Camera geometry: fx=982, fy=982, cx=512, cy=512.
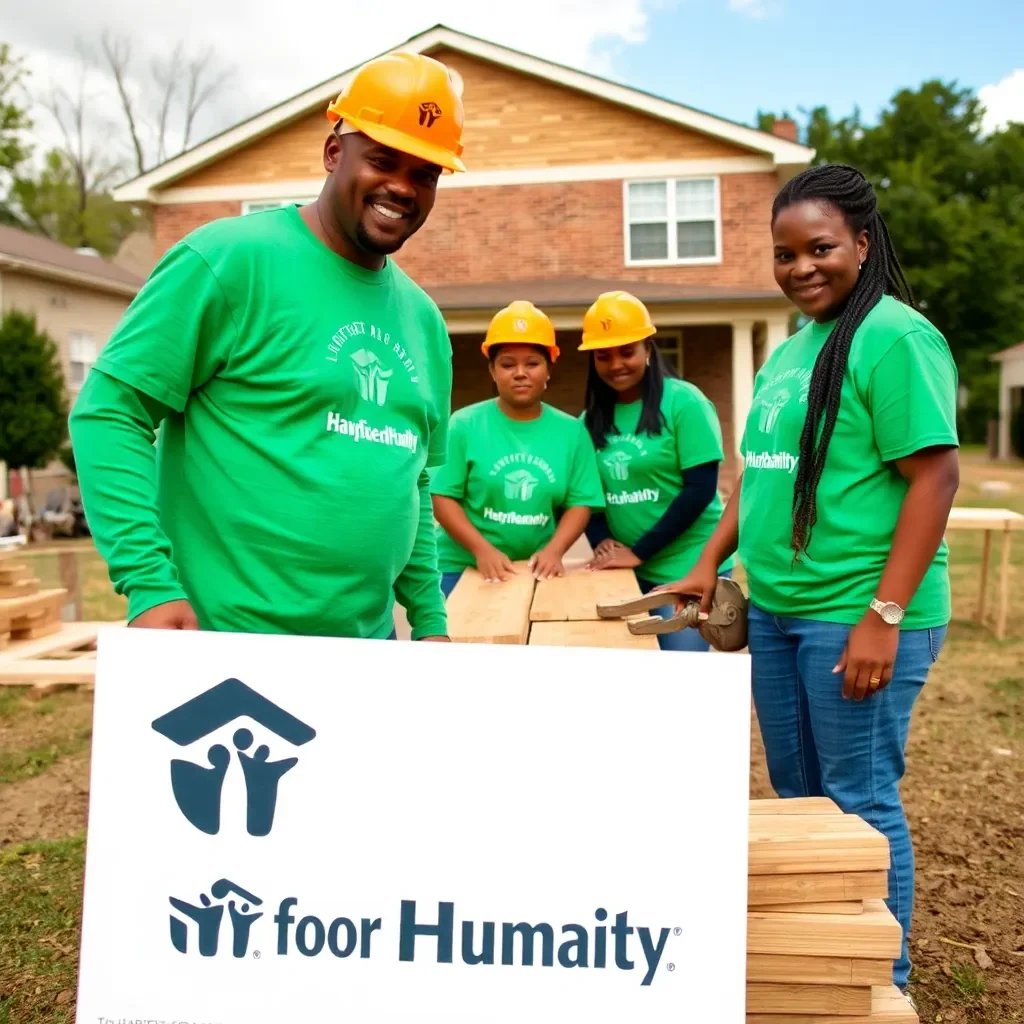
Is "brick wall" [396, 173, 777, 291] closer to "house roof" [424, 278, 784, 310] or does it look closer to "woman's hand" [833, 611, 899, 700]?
"house roof" [424, 278, 784, 310]

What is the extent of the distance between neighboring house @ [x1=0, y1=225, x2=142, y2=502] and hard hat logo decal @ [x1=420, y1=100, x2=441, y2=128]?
2075 cm

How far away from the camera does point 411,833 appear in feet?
5.42

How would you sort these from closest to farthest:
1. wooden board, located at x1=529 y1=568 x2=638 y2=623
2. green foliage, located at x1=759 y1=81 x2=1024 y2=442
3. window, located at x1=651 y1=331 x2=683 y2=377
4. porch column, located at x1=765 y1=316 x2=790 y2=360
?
wooden board, located at x1=529 y1=568 x2=638 y2=623
porch column, located at x1=765 y1=316 x2=790 y2=360
window, located at x1=651 y1=331 x2=683 y2=377
green foliage, located at x1=759 y1=81 x2=1024 y2=442

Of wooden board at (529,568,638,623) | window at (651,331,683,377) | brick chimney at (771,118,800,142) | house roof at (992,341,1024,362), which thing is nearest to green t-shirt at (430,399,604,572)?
wooden board at (529,568,638,623)

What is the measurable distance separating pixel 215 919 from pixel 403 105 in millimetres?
1545

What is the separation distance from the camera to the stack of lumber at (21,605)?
7023 millimetres

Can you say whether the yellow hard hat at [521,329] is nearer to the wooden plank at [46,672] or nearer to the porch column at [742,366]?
the wooden plank at [46,672]

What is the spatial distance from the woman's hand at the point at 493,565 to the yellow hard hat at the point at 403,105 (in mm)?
2173

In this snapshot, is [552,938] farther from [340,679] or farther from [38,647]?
[38,647]

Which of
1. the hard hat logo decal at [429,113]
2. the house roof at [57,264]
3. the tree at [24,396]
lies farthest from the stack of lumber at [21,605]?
the house roof at [57,264]

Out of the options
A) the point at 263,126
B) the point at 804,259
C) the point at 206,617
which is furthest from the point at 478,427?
the point at 263,126

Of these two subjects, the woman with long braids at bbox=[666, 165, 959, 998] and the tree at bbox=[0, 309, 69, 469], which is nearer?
the woman with long braids at bbox=[666, 165, 959, 998]

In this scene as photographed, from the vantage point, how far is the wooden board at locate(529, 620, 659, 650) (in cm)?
303

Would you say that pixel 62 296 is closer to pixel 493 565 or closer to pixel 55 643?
pixel 55 643
